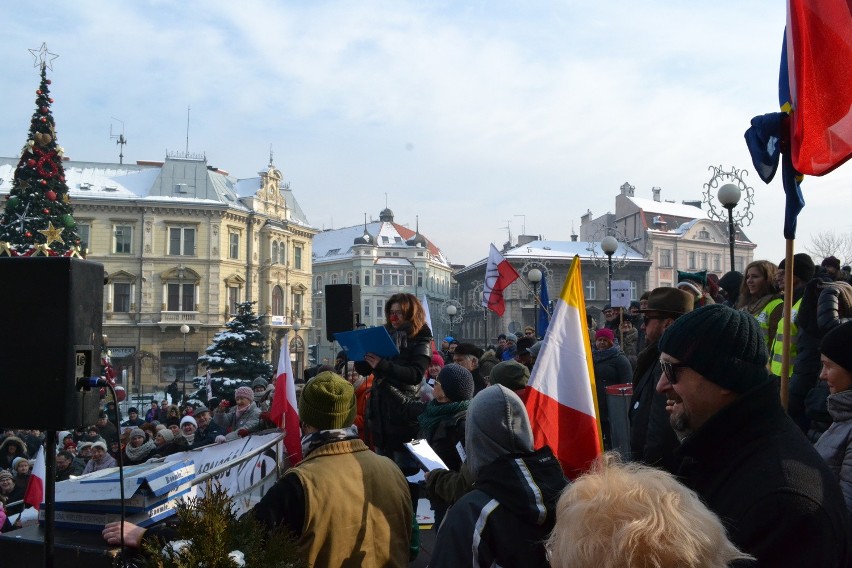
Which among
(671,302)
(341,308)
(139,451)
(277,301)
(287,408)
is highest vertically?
(277,301)

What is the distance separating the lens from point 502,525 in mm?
2750

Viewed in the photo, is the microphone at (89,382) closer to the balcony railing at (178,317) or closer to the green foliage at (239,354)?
the green foliage at (239,354)

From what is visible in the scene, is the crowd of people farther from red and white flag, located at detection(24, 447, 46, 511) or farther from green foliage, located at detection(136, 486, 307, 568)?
red and white flag, located at detection(24, 447, 46, 511)

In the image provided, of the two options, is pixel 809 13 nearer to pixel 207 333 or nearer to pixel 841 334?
pixel 841 334

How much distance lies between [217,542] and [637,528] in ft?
4.94

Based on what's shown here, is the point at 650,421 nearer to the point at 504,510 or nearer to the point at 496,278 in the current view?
the point at 504,510

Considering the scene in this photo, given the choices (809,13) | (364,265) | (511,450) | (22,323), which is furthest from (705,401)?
(364,265)

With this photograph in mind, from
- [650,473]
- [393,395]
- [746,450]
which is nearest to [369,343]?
[393,395]

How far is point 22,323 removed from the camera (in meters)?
3.63

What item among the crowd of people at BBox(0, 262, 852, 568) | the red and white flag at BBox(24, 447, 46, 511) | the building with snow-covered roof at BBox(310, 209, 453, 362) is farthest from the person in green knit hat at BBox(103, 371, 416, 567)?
the building with snow-covered roof at BBox(310, 209, 453, 362)

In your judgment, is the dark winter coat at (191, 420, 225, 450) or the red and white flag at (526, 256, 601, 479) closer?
the red and white flag at (526, 256, 601, 479)

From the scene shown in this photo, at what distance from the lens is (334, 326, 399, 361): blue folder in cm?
591

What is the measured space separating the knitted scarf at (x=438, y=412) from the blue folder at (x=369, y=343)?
2.42 ft

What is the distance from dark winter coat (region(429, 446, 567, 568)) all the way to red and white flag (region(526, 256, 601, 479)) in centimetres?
125
